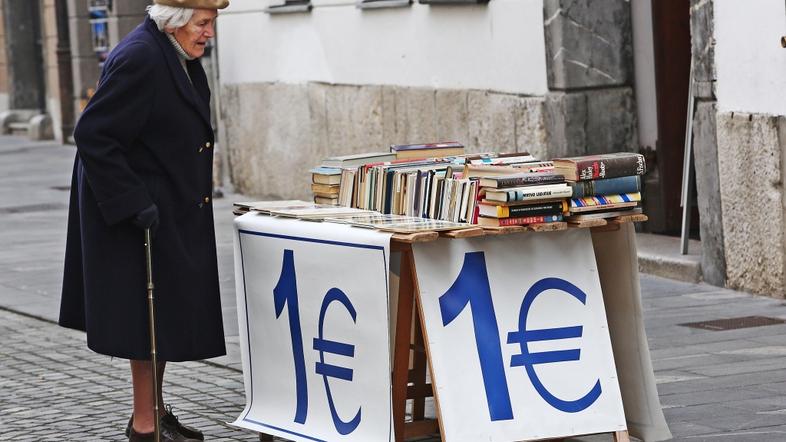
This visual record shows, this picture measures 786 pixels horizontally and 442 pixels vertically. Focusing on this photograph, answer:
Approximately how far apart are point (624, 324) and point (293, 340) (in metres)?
1.17

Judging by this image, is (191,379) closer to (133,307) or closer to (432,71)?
(133,307)

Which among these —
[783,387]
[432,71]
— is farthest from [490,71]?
[783,387]

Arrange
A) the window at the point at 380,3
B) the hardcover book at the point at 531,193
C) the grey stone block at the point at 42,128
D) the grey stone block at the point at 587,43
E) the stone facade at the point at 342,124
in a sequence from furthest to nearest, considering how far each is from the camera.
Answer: the grey stone block at the point at 42,128 → the window at the point at 380,3 → the stone facade at the point at 342,124 → the grey stone block at the point at 587,43 → the hardcover book at the point at 531,193

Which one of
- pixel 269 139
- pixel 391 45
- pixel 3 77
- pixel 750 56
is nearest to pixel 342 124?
pixel 391 45

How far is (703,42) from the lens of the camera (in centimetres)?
996

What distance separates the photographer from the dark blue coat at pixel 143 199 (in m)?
5.97

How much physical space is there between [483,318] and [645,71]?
6.28 metres

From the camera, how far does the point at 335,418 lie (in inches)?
232

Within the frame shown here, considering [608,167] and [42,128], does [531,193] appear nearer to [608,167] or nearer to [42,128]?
[608,167]

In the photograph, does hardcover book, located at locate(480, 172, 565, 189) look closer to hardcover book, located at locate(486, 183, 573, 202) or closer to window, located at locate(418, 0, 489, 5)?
hardcover book, located at locate(486, 183, 573, 202)

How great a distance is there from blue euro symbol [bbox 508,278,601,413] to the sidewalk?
0.41 metres

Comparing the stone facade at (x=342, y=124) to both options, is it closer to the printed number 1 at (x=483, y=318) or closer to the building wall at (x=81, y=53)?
the printed number 1 at (x=483, y=318)

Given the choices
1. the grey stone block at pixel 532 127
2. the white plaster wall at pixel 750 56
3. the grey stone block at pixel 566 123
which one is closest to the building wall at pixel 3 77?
the grey stone block at pixel 532 127

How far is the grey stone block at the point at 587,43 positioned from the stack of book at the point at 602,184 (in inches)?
220
